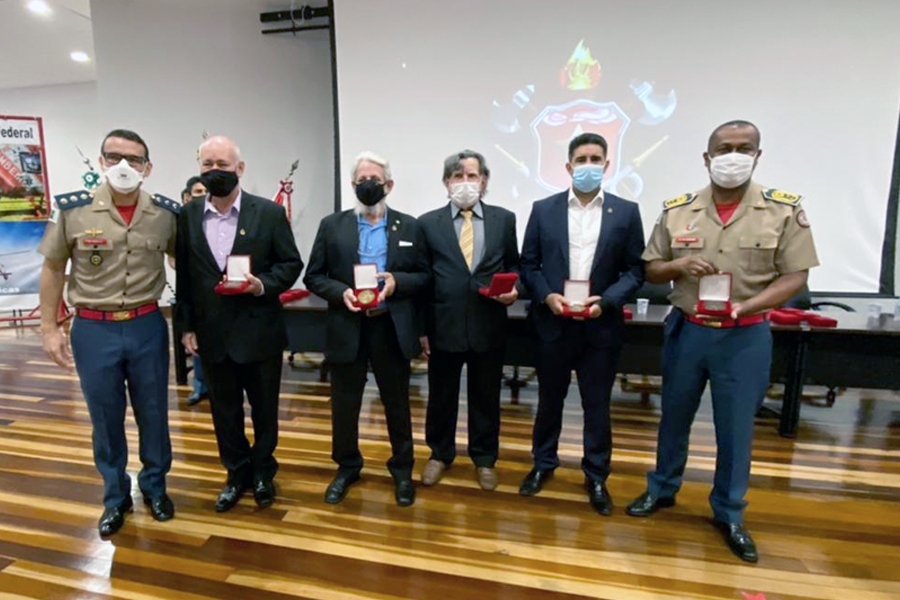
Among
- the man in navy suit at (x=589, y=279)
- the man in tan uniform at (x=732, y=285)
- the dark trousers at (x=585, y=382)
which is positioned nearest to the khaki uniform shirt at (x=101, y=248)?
the man in navy suit at (x=589, y=279)

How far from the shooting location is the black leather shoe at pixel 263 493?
2.32m

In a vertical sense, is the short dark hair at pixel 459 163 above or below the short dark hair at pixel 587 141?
below

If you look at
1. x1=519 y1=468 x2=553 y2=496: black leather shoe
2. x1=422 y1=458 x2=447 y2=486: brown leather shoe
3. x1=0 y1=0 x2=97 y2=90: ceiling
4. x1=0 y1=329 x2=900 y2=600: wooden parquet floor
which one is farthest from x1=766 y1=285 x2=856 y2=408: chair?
x1=0 y1=0 x2=97 y2=90: ceiling

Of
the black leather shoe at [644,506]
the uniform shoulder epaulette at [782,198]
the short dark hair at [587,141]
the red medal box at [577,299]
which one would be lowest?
the black leather shoe at [644,506]

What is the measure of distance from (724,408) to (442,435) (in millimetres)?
1309

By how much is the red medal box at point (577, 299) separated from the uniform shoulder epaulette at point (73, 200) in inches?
77.7

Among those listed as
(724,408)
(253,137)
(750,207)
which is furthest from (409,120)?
(724,408)

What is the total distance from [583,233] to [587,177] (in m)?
0.24

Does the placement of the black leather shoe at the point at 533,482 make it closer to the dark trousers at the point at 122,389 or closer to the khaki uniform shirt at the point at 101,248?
the dark trousers at the point at 122,389

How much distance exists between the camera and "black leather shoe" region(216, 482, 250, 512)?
2285 mm

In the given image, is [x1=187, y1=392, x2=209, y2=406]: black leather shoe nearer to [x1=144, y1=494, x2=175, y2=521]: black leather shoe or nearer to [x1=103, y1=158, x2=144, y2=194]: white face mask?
[x1=144, y1=494, x2=175, y2=521]: black leather shoe

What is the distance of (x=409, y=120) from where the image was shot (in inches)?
177

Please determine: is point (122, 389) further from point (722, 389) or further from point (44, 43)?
point (44, 43)

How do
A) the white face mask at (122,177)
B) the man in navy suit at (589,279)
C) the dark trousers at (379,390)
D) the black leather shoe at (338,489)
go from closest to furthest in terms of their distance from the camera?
the white face mask at (122,177), the man in navy suit at (589,279), the dark trousers at (379,390), the black leather shoe at (338,489)
